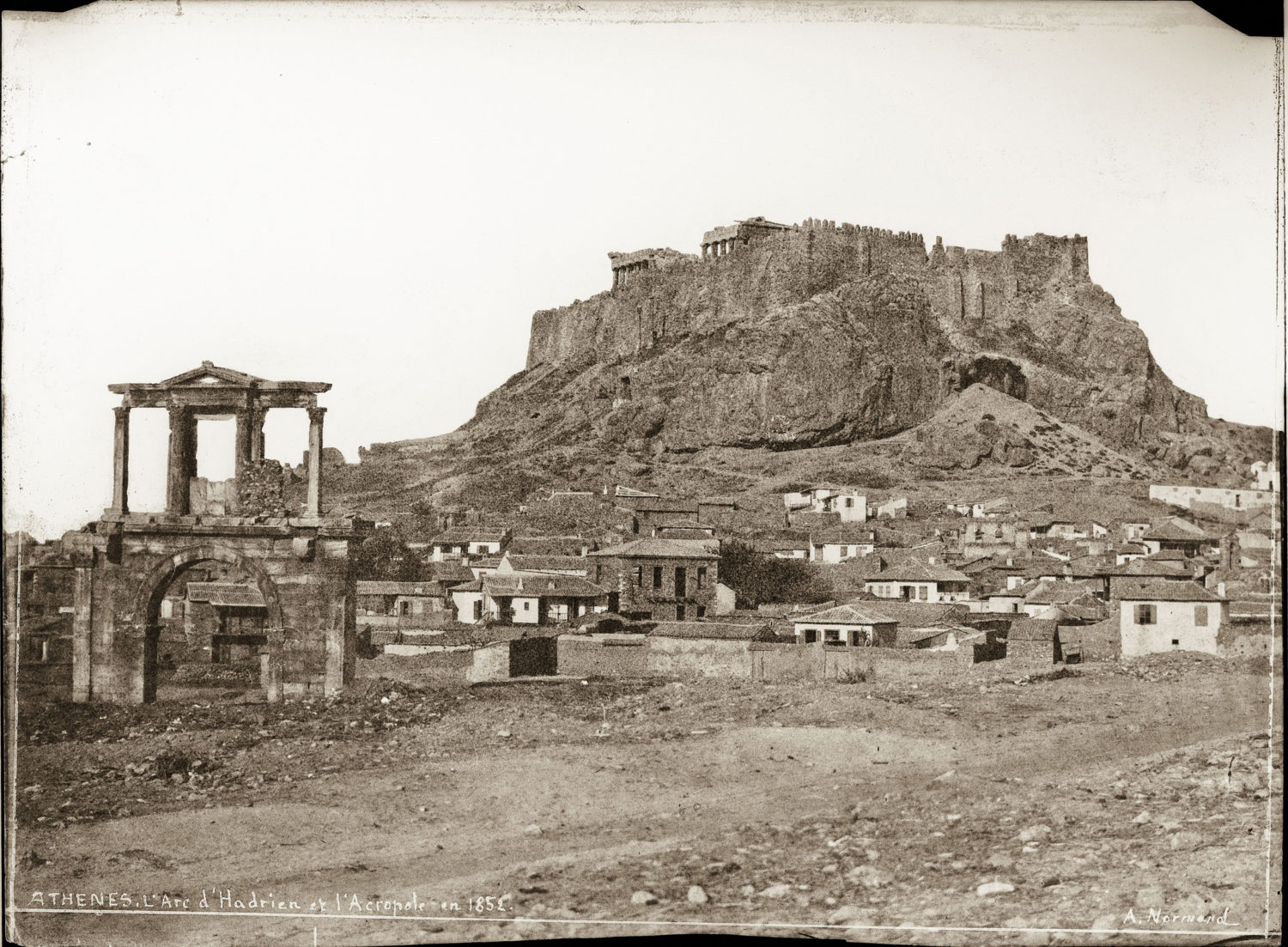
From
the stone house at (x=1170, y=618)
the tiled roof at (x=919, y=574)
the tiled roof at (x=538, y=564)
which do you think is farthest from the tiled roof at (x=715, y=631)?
the stone house at (x=1170, y=618)

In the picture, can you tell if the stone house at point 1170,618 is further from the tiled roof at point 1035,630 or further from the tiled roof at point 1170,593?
the tiled roof at point 1035,630

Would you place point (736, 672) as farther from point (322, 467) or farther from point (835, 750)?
point (322, 467)

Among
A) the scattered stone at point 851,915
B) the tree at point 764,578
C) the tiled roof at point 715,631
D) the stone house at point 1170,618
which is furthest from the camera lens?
the tree at point 764,578

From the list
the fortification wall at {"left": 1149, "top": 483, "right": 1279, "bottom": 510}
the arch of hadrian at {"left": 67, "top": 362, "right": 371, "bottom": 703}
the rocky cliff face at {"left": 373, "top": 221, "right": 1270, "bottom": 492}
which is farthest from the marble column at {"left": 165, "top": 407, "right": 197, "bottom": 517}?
the fortification wall at {"left": 1149, "top": 483, "right": 1279, "bottom": 510}

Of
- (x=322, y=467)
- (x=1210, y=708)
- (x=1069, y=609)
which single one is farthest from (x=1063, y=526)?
(x=322, y=467)

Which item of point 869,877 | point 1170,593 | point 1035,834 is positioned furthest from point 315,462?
point 1170,593

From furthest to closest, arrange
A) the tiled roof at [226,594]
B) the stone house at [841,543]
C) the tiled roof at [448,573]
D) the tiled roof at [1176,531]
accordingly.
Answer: the stone house at [841,543] < the tiled roof at [226,594] < the tiled roof at [448,573] < the tiled roof at [1176,531]
